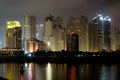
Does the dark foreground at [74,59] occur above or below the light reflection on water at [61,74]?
below

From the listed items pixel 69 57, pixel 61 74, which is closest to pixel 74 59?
pixel 69 57

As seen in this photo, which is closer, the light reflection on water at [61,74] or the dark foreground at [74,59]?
the light reflection on water at [61,74]

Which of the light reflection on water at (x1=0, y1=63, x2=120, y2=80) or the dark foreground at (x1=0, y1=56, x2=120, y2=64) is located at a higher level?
the light reflection on water at (x1=0, y1=63, x2=120, y2=80)

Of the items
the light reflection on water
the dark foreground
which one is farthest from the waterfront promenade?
the light reflection on water

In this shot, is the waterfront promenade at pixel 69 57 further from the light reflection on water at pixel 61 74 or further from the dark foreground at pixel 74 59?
the light reflection on water at pixel 61 74

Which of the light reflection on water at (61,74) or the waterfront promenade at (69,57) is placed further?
the waterfront promenade at (69,57)

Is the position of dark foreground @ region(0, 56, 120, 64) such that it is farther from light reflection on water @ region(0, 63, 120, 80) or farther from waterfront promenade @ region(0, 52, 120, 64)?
light reflection on water @ region(0, 63, 120, 80)

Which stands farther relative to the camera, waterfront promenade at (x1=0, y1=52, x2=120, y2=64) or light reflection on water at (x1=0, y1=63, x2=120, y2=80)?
waterfront promenade at (x1=0, y1=52, x2=120, y2=64)

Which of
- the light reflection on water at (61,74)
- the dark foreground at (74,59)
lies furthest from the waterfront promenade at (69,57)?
the light reflection on water at (61,74)

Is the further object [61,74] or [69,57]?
[69,57]

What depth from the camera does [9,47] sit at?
552ft

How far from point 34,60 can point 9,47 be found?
3036cm

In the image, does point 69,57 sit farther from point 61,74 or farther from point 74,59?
point 61,74

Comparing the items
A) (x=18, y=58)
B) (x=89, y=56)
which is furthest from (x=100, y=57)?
(x=18, y=58)
